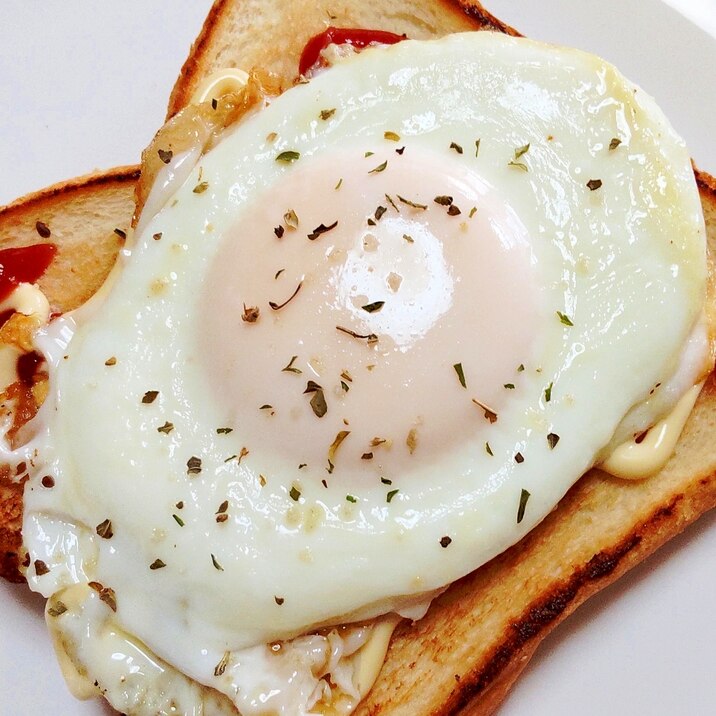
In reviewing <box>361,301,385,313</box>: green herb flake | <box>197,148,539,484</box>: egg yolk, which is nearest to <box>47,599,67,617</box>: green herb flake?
<box>197,148,539,484</box>: egg yolk

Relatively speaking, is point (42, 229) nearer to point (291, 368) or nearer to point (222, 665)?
point (291, 368)

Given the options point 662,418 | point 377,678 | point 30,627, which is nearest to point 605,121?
point 662,418

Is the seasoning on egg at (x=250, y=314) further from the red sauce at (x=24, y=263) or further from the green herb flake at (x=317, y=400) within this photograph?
the red sauce at (x=24, y=263)

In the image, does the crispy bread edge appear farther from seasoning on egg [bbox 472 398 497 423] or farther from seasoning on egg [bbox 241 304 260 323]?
seasoning on egg [bbox 472 398 497 423]

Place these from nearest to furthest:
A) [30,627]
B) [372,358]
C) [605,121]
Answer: [372,358] → [605,121] → [30,627]

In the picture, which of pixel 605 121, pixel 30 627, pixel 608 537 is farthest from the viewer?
pixel 30 627

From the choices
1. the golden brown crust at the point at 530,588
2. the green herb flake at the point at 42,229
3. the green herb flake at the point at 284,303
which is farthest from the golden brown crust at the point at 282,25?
the golden brown crust at the point at 530,588

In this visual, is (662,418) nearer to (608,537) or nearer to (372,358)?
(608,537)
